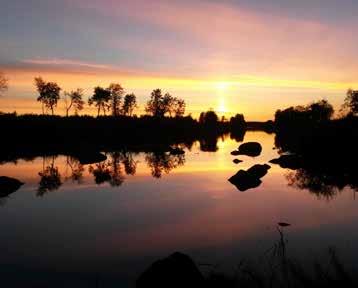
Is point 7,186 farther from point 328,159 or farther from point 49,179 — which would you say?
point 328,159

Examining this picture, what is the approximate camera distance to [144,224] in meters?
22.7

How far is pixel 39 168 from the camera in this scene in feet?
157

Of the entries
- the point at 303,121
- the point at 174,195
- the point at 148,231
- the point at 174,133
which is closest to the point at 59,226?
the point at 148,231

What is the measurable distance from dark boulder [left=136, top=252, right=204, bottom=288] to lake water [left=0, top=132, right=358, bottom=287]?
170 centimetres

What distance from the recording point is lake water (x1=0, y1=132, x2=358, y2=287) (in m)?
16.0

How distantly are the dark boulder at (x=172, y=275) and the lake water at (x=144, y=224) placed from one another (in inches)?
67.0

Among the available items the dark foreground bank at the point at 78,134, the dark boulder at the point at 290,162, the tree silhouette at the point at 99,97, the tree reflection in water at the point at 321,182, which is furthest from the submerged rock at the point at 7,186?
the tree silhouette at the point at 99,97

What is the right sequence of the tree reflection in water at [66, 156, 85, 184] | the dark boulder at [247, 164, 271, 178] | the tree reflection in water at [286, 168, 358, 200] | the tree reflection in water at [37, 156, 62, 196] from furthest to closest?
the dark boulder at [247, 164, 271, 178], the tree reflection in water at [66, 156, 85, 184], the tree reflection in water at [37, 156, 62, 196], the tree reflection in water at [286, 168, 358, 200]

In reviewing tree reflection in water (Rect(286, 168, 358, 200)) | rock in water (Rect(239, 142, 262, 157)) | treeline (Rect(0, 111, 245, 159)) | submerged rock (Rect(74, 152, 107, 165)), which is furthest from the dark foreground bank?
tree reflection in water (Rect(286, 168, 358, 200))

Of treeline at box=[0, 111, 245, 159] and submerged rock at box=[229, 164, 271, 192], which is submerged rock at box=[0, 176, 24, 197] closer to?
submerged rock at box=[229, 164, 271, 192]

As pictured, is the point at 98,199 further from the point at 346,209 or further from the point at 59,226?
the point at 346,209

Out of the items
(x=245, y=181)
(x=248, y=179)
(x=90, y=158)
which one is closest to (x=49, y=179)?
(x=90, y=158)

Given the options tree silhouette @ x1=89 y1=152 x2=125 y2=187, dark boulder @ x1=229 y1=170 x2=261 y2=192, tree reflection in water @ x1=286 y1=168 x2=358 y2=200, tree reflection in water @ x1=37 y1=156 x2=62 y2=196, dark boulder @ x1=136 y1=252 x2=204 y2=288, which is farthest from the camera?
tree silhouette @ x1=89 y1=152 x2=125 y2=187

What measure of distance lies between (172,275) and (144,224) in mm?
10534
